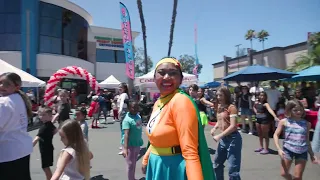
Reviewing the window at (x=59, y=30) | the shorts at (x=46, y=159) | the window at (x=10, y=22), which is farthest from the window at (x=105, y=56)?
the shorts at (x=46, y=159)

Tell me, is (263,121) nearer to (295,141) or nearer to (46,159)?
(295,141)

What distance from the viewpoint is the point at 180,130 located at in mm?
1667

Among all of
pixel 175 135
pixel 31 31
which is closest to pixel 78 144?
pixel 175 135

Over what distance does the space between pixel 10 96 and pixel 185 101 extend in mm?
2049

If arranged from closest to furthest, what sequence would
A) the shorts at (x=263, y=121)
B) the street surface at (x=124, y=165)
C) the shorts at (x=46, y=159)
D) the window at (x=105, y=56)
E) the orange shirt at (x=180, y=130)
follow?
the orange shirt at (x=180, y=130), the shorts at (x=46, y=159), the street surface at (x=124, y=165), the shorts at (x=263, y=121), the window at (x=105, y=56)

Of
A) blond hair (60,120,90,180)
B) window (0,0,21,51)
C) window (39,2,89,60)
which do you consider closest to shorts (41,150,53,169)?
blond hair (60,120,90,180)

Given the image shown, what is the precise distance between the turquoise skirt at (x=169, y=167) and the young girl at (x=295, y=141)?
241 centimetres

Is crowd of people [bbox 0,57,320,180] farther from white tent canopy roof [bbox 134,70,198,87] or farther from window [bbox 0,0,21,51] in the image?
window [bbox 0,0,21,51]

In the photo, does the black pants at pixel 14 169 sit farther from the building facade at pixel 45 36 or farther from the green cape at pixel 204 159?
the building facade at pixel 45 36

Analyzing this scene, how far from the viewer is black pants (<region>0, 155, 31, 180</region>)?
9.25ft

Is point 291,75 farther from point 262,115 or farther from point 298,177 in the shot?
point 298,177

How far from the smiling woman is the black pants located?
1664mm

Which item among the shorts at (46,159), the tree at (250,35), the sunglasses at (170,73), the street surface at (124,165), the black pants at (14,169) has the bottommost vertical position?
the street surface at (124,165)

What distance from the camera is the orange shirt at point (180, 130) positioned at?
1.58 meters
